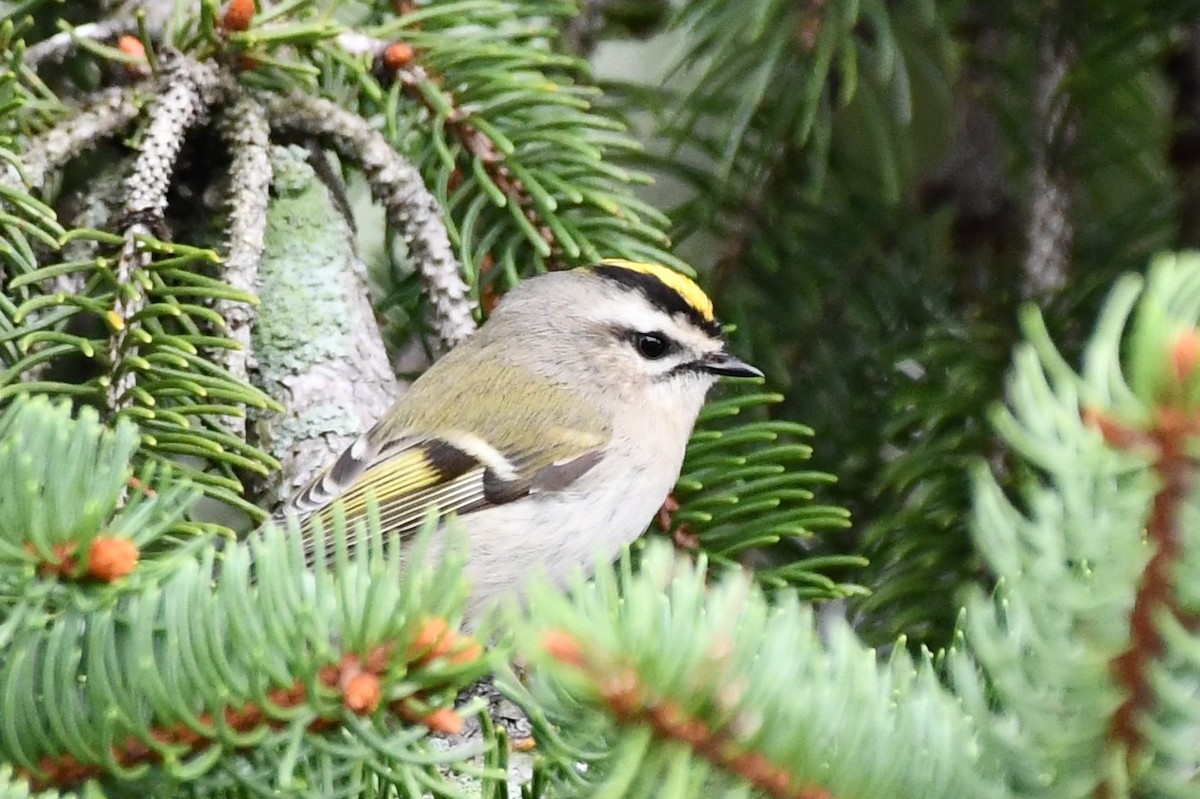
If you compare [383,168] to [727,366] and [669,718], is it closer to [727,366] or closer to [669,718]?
[727,366]

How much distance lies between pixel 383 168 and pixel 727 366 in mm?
589

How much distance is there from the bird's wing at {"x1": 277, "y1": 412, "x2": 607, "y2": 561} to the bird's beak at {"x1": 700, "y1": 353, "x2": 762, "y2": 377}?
20 cm

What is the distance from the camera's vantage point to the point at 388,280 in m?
2.32

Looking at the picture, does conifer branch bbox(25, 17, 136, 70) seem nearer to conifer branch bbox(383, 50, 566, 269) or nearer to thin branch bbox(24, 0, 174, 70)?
thin branch bbox(24, 0, 174, 70)

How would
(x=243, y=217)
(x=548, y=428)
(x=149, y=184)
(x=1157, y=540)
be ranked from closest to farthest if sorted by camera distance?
(x=1157, y=540), (x=149, y=184), (x=243, y=217), (x=548, y=428)

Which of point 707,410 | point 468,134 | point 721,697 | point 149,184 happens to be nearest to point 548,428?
point 707,410

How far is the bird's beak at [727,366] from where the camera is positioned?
196 centimetres

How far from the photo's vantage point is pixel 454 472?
2047 millimetres

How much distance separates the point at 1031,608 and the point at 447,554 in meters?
0.30

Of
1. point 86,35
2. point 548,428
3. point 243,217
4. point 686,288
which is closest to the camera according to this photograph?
point 243,217

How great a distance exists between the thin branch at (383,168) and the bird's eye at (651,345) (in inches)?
19.5

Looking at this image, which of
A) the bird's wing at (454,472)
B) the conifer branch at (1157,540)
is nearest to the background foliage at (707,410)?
the conifer branch at (1157,540)

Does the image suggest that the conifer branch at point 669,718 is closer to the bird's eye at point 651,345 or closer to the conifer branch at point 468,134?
the conifer branch at point 468,134

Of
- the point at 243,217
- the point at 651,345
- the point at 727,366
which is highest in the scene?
the point at 243,217
